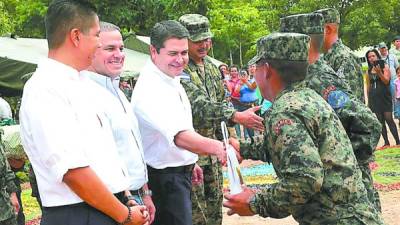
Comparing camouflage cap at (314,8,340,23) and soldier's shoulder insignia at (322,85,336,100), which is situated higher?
camouflage cap at (314,8,340,23)

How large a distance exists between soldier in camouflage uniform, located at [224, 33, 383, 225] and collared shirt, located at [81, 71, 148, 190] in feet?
2.44

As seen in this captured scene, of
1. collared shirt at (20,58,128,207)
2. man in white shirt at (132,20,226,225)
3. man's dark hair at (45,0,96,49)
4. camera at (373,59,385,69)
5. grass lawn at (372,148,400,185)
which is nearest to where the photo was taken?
collared shirt at (20,58,128,207)

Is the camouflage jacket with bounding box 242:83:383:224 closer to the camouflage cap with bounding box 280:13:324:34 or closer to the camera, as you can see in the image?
the camouflage cap with bounding box 280:13:324:34

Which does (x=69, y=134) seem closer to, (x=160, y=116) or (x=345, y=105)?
(x=160, y=116)

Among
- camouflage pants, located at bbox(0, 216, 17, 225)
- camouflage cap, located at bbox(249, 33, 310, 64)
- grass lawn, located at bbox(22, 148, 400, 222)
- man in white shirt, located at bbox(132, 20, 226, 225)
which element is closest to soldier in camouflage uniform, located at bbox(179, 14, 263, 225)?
man in white shirt, located at bbox(132, 20, 226, 225)

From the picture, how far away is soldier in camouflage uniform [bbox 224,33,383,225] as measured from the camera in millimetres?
2988

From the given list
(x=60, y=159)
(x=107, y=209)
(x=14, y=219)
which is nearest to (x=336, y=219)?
(x=107, y=209)

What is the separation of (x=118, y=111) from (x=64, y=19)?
0.94 metres

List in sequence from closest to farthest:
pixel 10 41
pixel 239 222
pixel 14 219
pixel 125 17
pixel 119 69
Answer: pixel 119 69 < pixel 14 219 < pixel 239 222 < pixel 10 41 < pixel 125 17

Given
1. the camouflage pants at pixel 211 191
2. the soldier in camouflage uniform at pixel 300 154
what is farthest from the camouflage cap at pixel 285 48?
the camouflage pants at pixel 211 191

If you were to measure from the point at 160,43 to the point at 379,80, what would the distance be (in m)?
9.81

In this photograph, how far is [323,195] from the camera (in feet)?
10.4

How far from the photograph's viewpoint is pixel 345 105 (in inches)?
177

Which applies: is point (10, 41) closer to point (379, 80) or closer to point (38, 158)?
point (379, 80)
